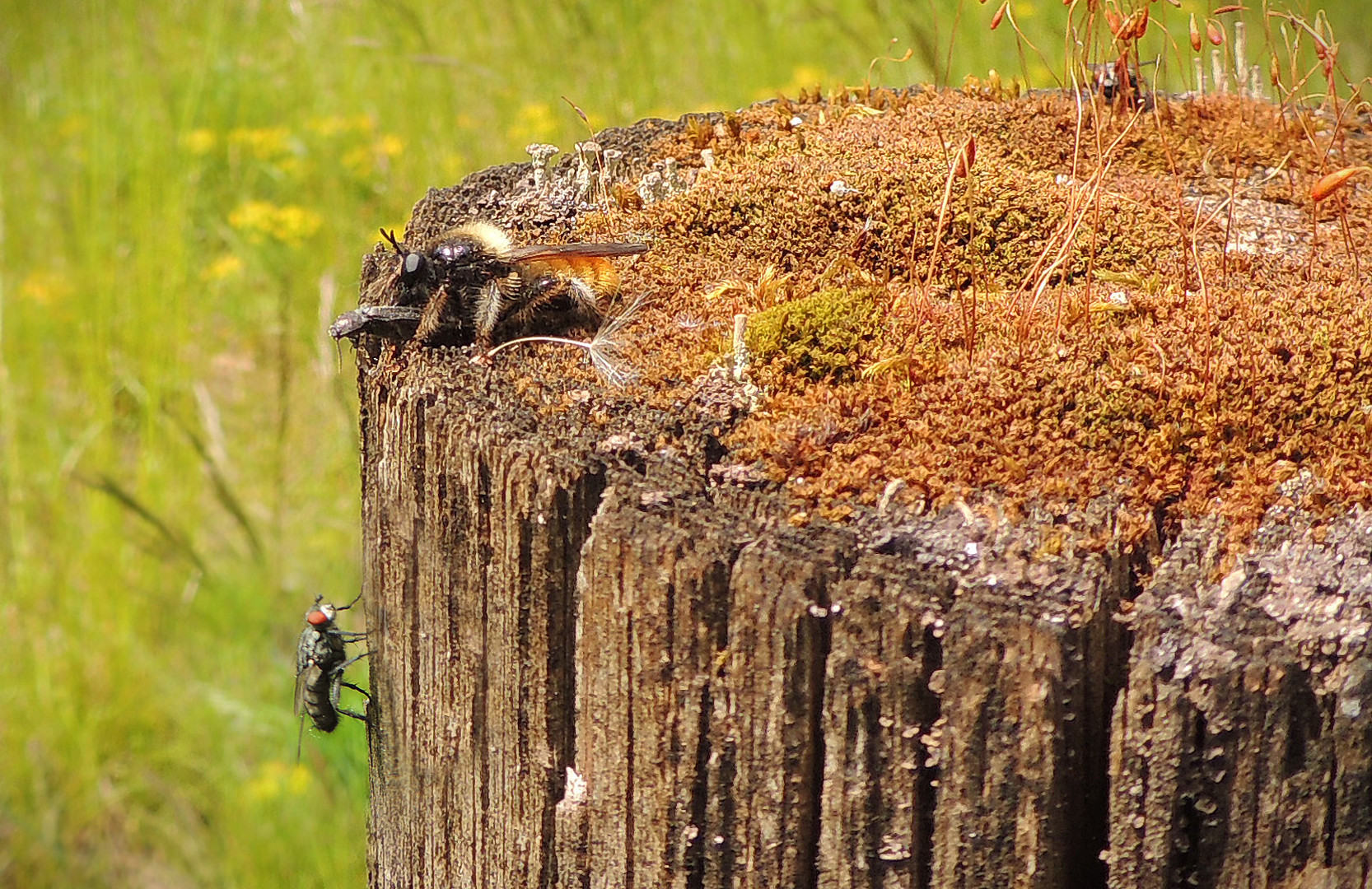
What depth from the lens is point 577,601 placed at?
1.49 meters

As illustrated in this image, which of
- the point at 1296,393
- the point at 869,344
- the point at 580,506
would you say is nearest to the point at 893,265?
the point at 869,344

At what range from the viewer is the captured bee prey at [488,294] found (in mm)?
1786

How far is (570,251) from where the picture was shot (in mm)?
1816

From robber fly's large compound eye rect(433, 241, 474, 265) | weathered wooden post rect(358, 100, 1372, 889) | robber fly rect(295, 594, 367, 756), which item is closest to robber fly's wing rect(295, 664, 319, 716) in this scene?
robber fly rect(295, 594, 367, 756)

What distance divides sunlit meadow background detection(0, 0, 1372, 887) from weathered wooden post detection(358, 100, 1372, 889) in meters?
1.86

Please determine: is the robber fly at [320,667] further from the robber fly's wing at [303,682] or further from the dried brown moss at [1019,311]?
the dried brown moss at [1019,311]

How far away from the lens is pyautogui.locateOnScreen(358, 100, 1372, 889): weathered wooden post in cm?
123

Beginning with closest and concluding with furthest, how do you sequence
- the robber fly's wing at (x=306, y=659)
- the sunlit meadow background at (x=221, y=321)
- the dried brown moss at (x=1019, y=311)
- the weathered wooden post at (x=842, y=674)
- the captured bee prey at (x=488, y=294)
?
1. the weathered wooden post at (x=842, y=674)
2. the dried brown moss at (x=1019, y=311)
3. the captured bee prey at (x=488, y=294)
4. the robber fly's wing at (x=306, y=659)
5. the sunlit meadow background at (x=221, y=321)

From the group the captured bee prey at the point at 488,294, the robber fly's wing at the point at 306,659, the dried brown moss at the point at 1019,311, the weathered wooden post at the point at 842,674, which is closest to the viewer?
the weathered wooden post at the point at 842,674

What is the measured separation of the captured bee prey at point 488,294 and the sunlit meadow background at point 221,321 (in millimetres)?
1562

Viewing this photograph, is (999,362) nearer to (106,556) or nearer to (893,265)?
(893,265)

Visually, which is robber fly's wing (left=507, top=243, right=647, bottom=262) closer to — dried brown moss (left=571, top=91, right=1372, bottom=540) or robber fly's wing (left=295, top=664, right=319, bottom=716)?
dried brown moss (left=571, top=91, right=1372, bottom=540)

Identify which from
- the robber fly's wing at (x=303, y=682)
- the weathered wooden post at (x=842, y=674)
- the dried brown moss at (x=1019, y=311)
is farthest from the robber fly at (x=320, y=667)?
the dried brown moss at (x=1019, y=311)

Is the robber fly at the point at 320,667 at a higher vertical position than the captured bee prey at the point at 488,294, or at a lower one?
lower
